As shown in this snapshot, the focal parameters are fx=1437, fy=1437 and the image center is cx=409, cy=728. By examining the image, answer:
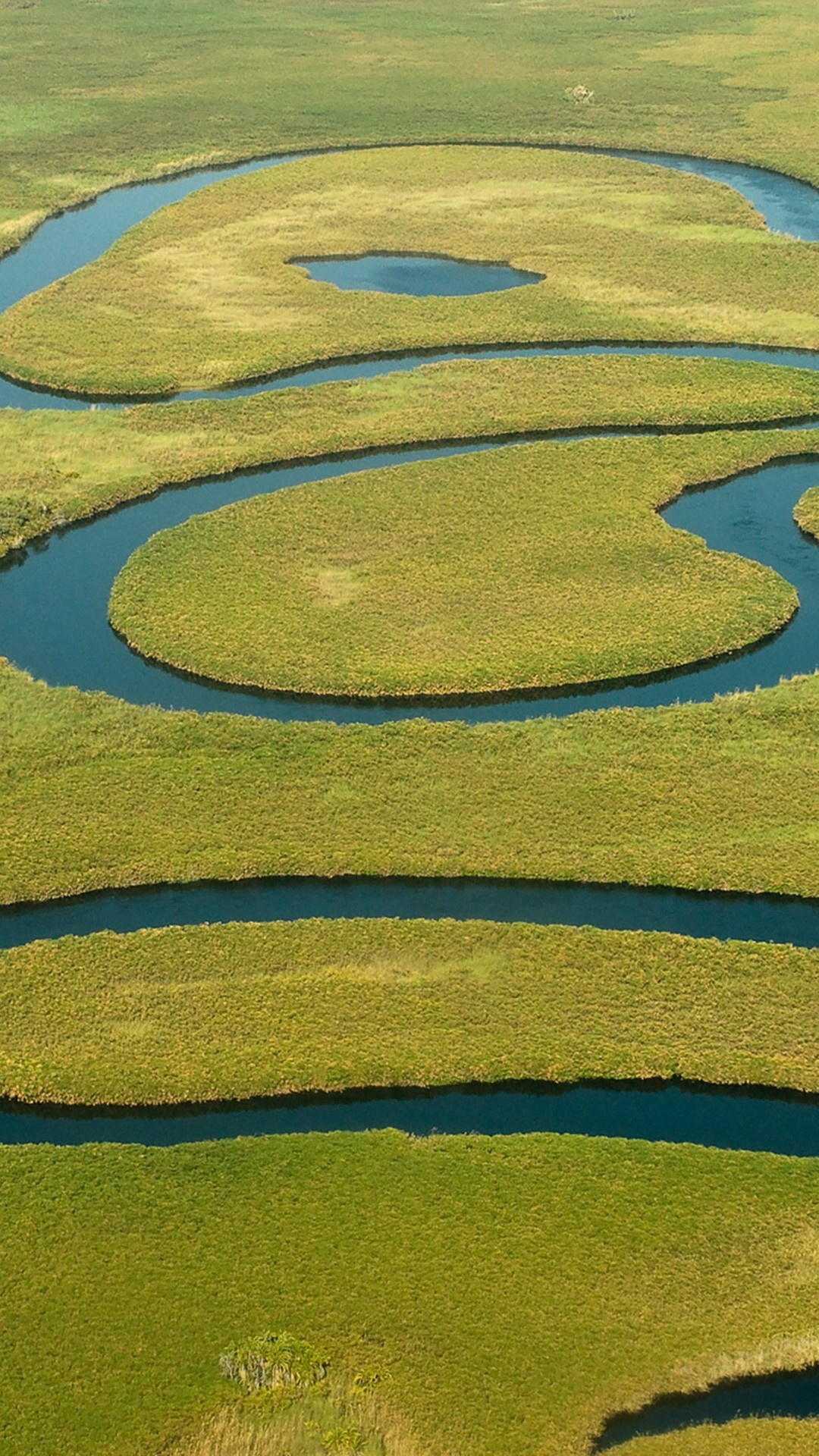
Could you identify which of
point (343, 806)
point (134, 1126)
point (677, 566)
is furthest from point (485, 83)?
point (134, 1126)

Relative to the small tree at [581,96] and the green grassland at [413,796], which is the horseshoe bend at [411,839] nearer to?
the green grassland at [413,796]

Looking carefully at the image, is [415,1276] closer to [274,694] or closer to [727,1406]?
[727,1406]

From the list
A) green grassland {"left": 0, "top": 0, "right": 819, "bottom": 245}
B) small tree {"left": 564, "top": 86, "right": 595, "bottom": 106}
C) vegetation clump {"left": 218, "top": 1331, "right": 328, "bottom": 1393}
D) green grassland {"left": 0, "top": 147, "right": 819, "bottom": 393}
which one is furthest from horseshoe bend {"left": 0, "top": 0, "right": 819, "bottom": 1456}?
small tree {"left": 564, "top": 86, "right": 595, "bottom": 106}

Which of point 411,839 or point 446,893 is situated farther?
point 411,839

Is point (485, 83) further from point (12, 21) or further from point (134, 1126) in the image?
point (134, 1126)

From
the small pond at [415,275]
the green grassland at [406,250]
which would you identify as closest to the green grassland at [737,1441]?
the green grassland at [406,250]

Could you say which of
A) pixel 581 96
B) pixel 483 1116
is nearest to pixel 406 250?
pixel 581 96

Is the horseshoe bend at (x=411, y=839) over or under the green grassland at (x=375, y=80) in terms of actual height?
under
